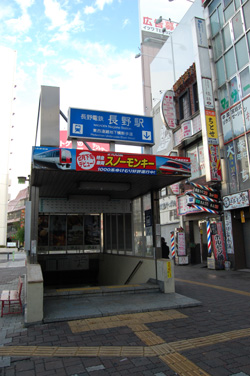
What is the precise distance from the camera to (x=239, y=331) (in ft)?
17.4

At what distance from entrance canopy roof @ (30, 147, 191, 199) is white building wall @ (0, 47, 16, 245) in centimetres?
4809

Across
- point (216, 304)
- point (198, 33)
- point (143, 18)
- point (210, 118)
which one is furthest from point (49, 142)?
point (143, 18)

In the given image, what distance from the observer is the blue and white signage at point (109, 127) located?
8938mm

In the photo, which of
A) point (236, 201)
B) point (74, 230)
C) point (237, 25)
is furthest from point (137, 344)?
point (237, 25)

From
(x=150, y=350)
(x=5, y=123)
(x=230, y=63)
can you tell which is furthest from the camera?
(x=5, y=123)

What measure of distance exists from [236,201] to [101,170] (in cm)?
948

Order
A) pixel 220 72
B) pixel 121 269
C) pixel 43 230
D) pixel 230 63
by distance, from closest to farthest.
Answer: pixel 121 269, pixel 43 230, pixel 230 63, pixel 220 72

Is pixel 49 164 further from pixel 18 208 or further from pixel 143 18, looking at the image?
pixel 18 208

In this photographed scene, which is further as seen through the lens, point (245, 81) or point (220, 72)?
point (220, 72)

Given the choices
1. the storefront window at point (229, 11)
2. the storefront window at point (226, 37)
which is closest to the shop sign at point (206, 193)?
the storefront window at point (226, 37)

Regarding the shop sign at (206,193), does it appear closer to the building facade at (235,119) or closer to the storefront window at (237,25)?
the building facade at (235,119)

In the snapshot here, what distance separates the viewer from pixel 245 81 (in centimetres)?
1456

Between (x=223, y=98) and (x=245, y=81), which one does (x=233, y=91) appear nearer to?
(x=223, y=98)

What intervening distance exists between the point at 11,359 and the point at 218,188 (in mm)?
13715
